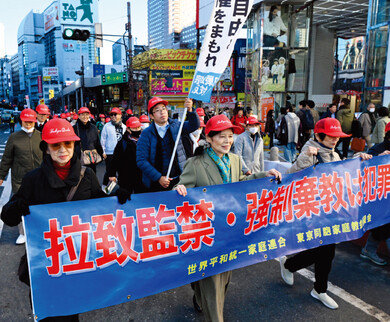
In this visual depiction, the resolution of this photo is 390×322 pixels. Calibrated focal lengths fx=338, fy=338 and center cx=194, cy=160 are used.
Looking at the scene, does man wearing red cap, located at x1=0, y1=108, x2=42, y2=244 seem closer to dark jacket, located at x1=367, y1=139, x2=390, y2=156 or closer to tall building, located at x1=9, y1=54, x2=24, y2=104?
dark jacket, located at x1=367, y1=139, x2=390, y2=156

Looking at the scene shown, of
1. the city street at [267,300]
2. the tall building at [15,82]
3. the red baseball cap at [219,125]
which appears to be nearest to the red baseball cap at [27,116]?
the city street at [267,300]

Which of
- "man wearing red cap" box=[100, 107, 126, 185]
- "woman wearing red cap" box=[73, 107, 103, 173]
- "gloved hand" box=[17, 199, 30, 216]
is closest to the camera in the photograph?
"gloved hand" box=[17, 199, 30, 216]

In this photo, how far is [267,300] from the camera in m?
3.61

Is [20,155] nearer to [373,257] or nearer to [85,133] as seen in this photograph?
[85,133]

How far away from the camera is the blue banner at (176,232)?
2.44 m

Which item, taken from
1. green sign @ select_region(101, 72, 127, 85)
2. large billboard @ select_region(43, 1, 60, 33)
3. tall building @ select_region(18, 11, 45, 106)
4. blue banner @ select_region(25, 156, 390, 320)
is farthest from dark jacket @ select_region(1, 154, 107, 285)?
tall building @ select_region(18, 11, 45, 106)

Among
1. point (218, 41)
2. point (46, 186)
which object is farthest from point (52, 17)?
point (46, 186)

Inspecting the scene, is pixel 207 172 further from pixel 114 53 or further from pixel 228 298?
pixel 114 53

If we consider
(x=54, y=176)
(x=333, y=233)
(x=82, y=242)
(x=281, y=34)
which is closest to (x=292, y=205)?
(x=333, y=233)

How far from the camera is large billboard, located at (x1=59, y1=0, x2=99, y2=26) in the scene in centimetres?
10606

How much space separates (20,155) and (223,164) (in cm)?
352

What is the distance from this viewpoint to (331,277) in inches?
161

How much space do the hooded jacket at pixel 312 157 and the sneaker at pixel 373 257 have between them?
163 cm

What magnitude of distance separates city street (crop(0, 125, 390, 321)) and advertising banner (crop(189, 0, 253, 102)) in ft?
7.39
